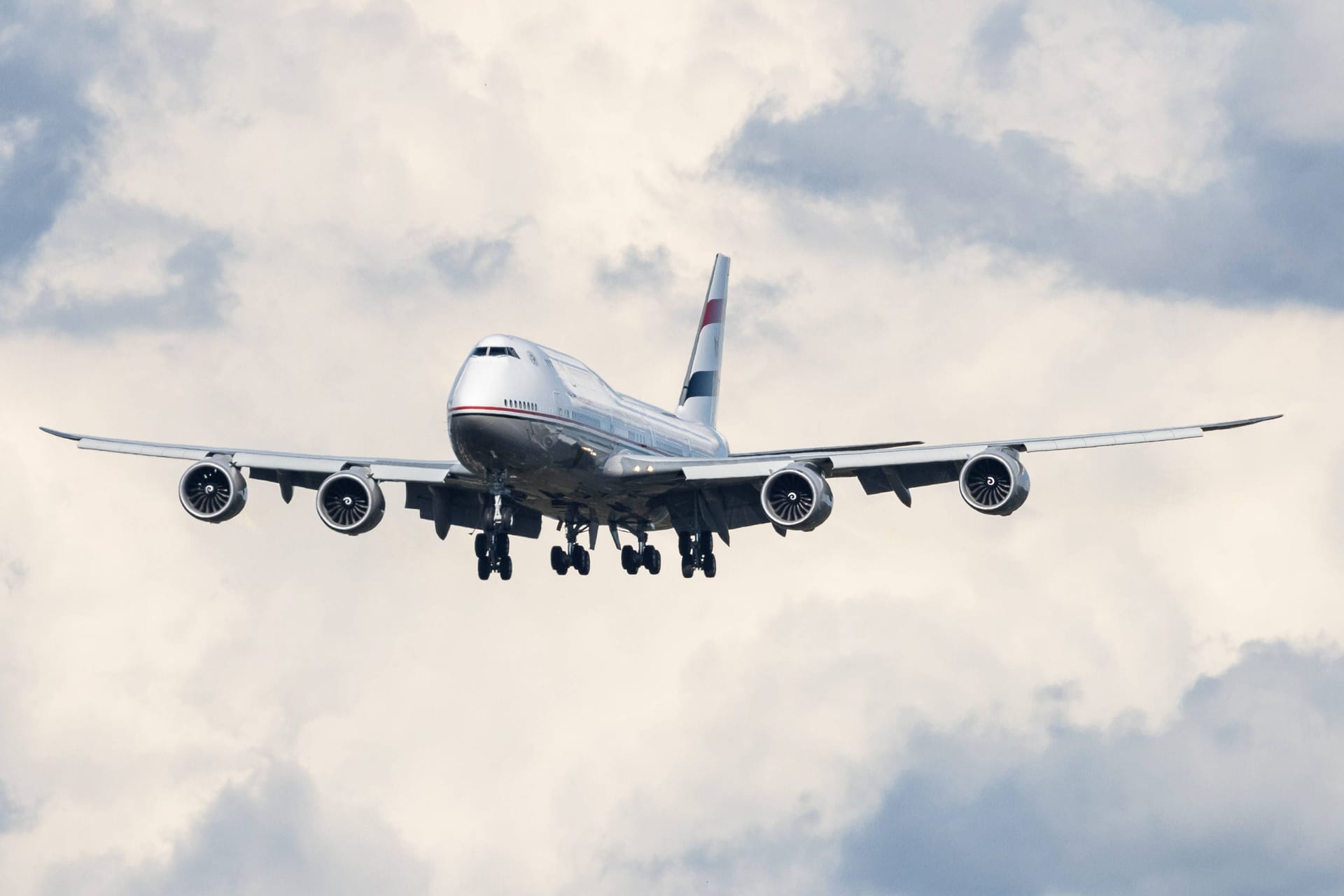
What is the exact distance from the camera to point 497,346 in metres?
65.4

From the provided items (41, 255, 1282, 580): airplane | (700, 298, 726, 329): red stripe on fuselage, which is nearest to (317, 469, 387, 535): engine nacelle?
(41, 255, 1282, 580): airplane

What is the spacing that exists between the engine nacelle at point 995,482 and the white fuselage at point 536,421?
1144cm

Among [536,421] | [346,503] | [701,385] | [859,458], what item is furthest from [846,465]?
[701,385]

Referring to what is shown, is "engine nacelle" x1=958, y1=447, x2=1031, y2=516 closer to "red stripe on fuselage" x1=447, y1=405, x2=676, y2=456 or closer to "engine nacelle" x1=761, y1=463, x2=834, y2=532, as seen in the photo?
"engine nacelle" x1=761, y1=463, x2=834, y2=532

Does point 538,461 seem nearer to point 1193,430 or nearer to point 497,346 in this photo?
point 497,346

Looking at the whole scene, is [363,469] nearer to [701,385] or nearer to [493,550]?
[493,550]

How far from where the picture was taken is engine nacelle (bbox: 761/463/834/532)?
67688mm

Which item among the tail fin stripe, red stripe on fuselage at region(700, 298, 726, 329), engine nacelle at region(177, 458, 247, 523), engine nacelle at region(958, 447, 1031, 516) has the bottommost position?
engine nacelle at region(958, 447, 1031, 516)

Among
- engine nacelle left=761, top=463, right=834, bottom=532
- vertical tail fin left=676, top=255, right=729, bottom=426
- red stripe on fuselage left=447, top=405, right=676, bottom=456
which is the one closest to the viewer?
red stripe on fuselage left=447, top=405, right=676, bottom=456

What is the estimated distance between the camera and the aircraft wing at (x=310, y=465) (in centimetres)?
7031

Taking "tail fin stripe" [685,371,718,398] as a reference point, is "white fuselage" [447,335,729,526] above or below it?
below

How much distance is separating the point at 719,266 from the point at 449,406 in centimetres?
3708

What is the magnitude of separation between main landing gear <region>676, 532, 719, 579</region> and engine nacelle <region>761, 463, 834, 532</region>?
827cm

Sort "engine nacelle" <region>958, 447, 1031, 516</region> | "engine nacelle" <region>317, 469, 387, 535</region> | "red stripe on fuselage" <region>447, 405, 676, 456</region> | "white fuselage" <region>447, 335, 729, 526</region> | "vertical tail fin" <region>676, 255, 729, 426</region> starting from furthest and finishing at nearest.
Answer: "vertical tail fin" <region>676, 255, 729, 426</region> < "engine nacelle" <region>317, 469, 387, 535</region> < "engine nacelle" <region>958, 447, 1031, 516</region> < "white fuselage" <region>447, 335, 729, 526</region> < "red stripe on fuselage" <region>447, 405, 676, 456</region>
